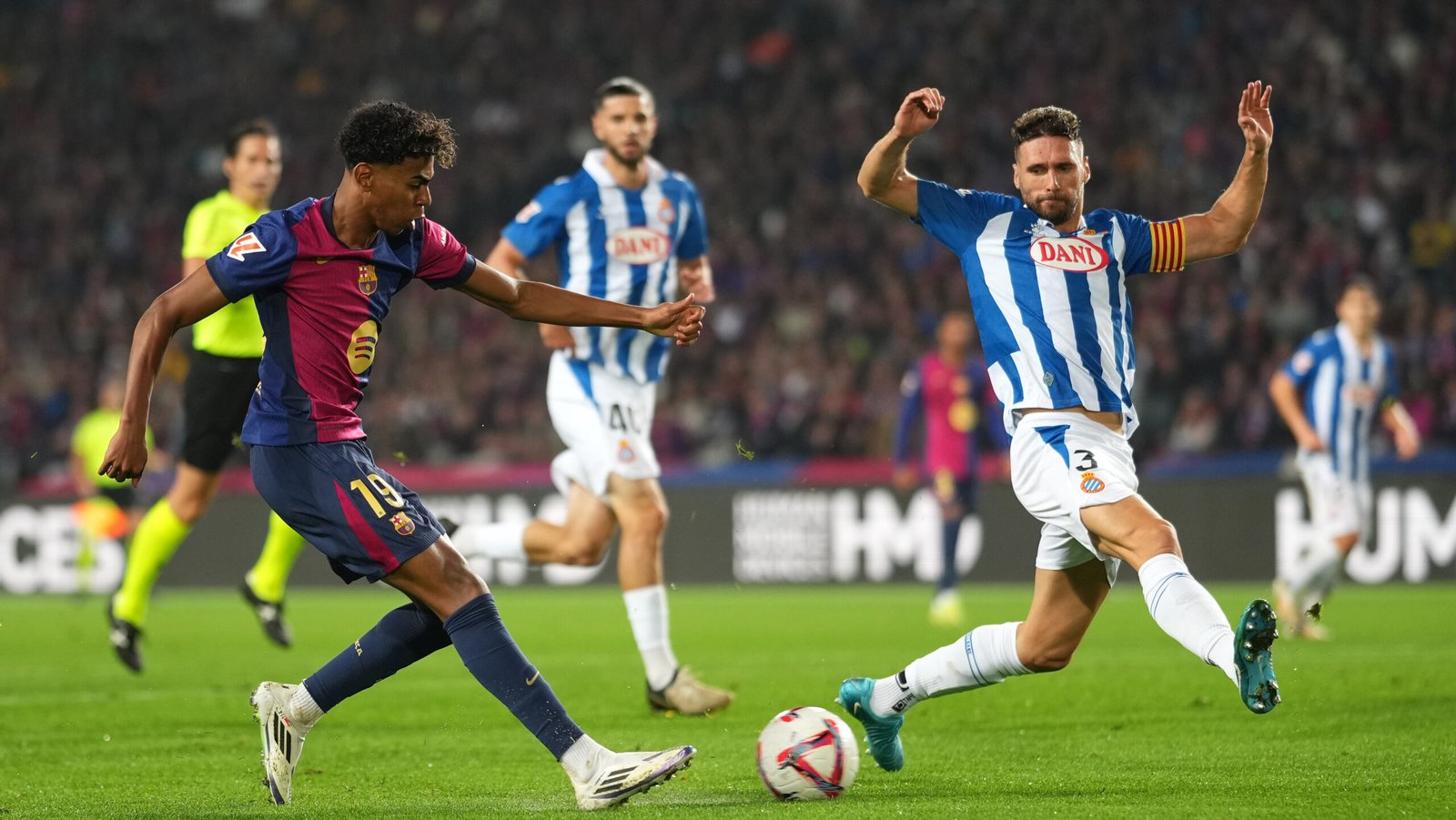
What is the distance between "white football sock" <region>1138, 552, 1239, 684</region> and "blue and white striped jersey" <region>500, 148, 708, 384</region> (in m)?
3.15

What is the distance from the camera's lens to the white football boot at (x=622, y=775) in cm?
434

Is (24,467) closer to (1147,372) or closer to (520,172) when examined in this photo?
(520,172)

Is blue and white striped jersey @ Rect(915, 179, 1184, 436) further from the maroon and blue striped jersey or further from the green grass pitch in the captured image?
the maroon and blue striped jersey

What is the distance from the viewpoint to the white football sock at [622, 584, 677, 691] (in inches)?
268

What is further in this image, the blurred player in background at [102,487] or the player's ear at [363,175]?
the blurred player in background at [102,487]

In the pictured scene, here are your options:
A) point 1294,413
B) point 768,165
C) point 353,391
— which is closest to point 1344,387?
point 1294,413

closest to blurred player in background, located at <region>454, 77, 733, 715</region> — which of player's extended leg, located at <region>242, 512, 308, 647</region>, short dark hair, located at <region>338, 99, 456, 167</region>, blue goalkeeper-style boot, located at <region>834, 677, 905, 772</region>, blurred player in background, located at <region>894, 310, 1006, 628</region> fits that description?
player's extended leg, located at <region>242, 512, 308, 647</region>

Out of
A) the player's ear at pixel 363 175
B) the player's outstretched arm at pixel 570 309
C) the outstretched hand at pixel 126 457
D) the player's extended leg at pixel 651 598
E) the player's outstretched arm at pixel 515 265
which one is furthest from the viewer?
the player's outstretched arm at pixel 515 265

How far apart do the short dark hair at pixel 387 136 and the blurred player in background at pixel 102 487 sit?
11.1 m

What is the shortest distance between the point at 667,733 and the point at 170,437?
46.3ft

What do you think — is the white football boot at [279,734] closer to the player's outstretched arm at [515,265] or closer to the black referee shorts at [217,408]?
the player's outstretched arm at [515,265]

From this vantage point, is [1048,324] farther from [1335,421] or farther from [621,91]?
[1335,421]

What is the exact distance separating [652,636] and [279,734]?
89.2 inches

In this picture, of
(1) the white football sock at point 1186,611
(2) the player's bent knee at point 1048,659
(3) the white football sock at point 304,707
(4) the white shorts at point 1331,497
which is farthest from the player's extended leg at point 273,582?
(4) the white shorts at point 1331,497
